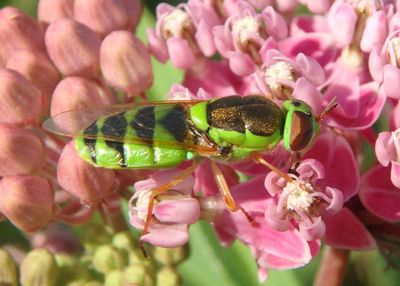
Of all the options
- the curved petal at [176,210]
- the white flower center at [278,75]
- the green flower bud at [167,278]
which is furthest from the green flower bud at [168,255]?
the white flower center at [278,75]

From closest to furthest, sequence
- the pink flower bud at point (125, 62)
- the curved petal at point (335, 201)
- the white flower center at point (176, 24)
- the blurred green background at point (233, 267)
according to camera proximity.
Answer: the curved petal at point (335, 201)
the pink flower bud at point (125, 62)
the white flower center at point (176, 24)
the blurred green background at point (233, 267)

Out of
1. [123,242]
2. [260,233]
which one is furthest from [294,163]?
[123,242]

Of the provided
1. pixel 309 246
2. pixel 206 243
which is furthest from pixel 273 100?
pixel 206 243

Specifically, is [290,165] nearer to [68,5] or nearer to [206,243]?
[206,243]

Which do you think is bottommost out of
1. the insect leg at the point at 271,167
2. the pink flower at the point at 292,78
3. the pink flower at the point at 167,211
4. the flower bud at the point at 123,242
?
the flower bud at the point at 123,242

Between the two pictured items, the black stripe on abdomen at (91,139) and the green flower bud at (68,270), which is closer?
the black stripe on abdomen at (91,139)

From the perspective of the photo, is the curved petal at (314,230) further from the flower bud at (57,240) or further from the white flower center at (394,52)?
the flower bud at (57,240)

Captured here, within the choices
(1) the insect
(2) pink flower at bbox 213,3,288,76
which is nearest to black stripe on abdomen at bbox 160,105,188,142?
(1) the insect
